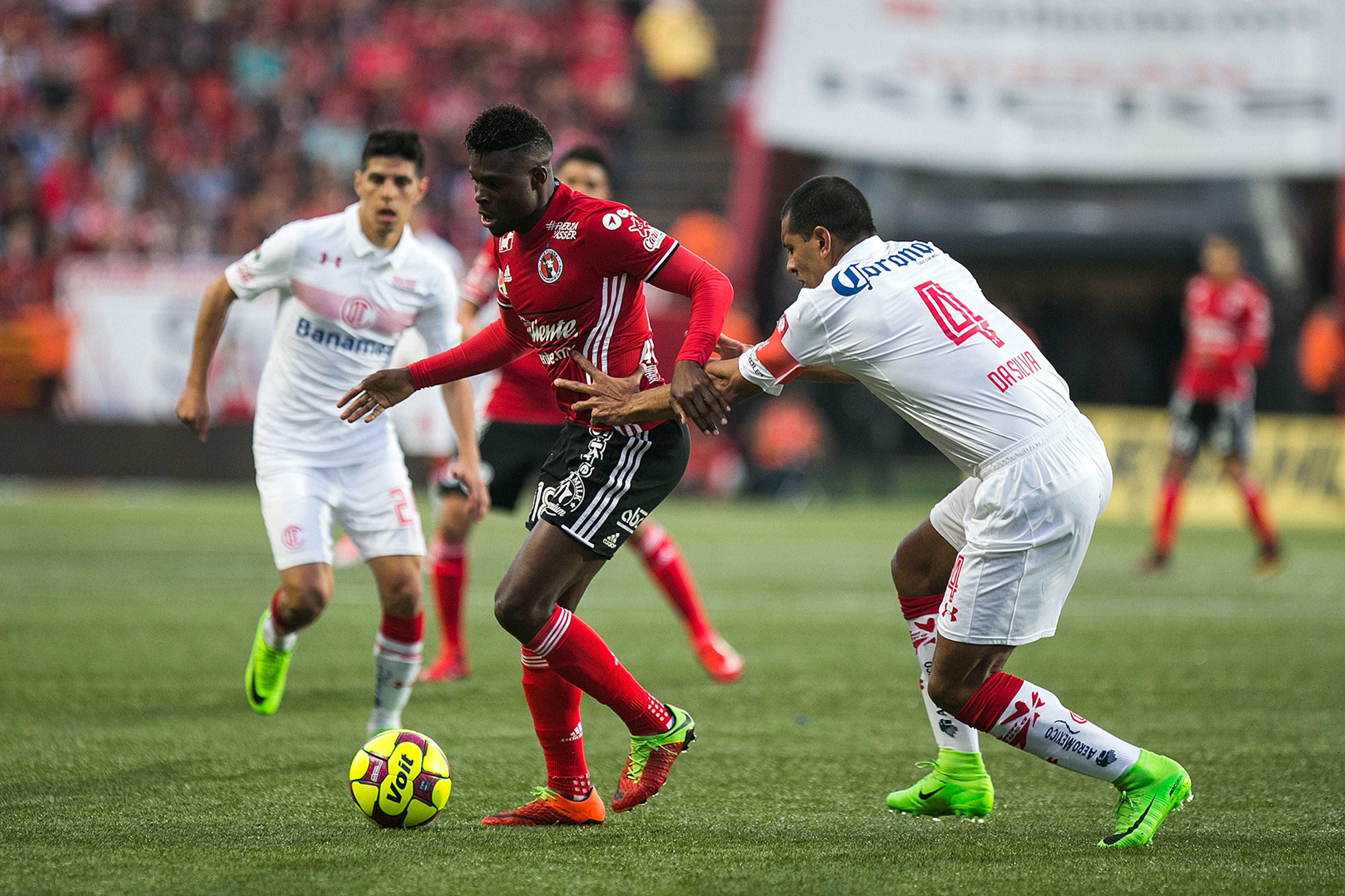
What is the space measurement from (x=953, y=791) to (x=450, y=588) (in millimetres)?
3417

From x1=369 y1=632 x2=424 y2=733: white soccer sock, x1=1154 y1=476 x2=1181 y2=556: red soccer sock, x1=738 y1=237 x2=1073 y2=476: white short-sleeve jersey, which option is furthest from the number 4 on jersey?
x1=1154 y1=476 x2=1181 y2=556: red soccer sock

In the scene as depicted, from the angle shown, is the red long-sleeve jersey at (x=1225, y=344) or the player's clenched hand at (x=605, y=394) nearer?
the player's clenched hand at (x=605, y=394)

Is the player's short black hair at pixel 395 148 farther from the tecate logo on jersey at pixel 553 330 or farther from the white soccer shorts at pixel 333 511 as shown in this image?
the tecate logo on jersey at pixel 553 330

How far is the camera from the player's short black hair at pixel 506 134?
4340mm

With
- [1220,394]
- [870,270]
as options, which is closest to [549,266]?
[870,270]

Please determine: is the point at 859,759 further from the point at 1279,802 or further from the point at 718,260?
the point at 718,260

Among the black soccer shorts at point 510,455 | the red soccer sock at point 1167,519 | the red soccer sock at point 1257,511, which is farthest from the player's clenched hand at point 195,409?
the red soccer sock at point 1257,511

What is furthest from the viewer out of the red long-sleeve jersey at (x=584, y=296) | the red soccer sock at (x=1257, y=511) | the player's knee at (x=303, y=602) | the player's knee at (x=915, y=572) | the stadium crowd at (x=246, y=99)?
the stadium crowd at (x=246, y=99)

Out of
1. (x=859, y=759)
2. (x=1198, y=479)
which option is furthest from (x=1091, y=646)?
Result: (x=1198, y=479)

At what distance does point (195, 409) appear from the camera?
18.8 ft

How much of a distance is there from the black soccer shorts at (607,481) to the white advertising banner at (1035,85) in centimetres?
1519

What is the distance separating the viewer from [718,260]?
19812 mm

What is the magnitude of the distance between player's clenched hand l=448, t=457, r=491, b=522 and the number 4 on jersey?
6.72ft

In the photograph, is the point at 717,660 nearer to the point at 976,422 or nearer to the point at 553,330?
the point at 553,330
